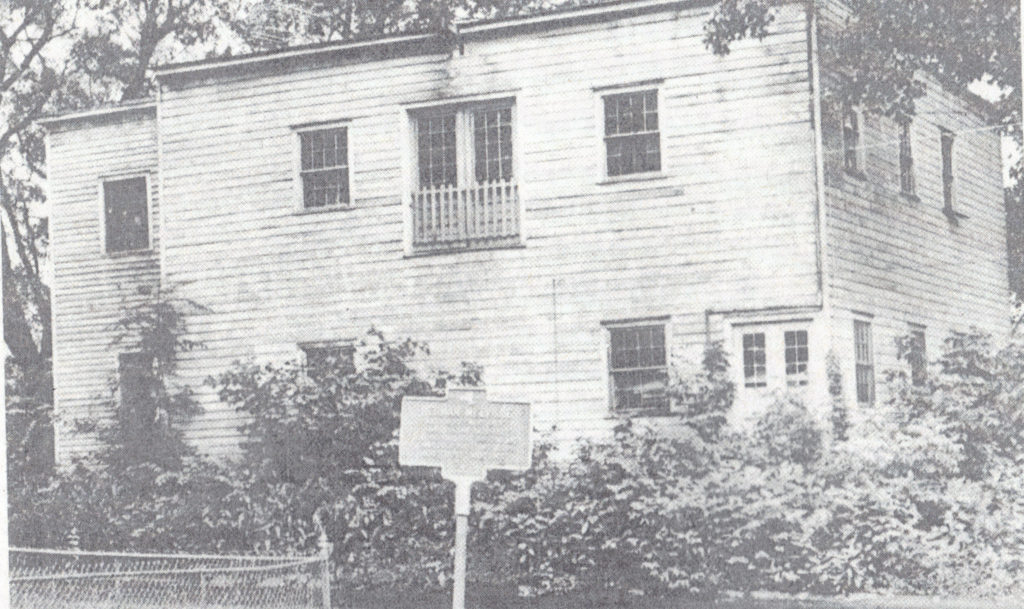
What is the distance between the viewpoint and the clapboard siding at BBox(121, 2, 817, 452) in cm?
1290

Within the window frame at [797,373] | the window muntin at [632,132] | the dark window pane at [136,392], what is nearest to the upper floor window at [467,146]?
the window muntin at [632,132]

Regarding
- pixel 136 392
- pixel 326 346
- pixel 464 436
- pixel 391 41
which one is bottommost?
pixel 464 436

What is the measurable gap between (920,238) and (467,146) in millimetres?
Answer: 4633

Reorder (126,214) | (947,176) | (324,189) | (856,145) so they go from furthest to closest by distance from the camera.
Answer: (324,189), (126,214), (856,145), (947,176)

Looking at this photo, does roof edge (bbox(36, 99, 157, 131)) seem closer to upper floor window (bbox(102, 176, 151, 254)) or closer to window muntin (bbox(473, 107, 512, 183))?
upper floor window (bbox(102, 176, 151, 254))

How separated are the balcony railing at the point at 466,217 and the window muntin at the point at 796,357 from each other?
291 cm

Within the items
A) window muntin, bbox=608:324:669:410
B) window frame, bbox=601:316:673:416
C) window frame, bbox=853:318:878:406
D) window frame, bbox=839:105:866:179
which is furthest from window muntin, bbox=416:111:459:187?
window frame, bbox=853:318:878:406

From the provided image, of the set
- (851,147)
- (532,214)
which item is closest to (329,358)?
(532,214)

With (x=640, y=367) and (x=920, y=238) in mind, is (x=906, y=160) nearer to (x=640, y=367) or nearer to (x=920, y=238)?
(x=920, y=238)

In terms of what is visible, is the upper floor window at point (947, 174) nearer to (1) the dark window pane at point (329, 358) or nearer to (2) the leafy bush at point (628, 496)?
(2) the leafy bush at point (628, 496)

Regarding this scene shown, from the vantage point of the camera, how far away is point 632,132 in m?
13.7

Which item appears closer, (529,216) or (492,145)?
(529,216)

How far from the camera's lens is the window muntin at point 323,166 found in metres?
14.2

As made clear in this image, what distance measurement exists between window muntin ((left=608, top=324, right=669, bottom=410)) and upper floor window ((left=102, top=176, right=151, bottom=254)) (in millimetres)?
5209
